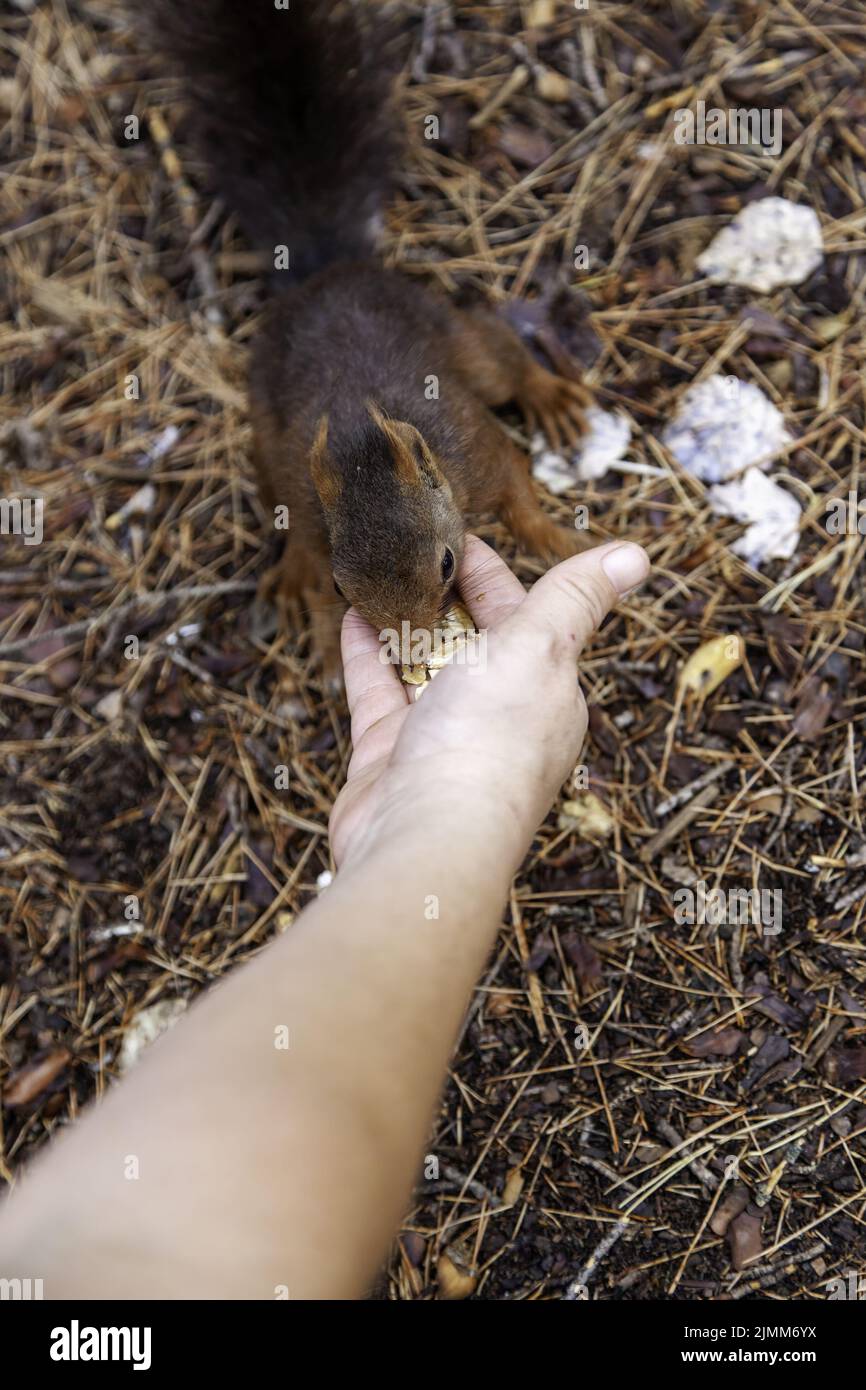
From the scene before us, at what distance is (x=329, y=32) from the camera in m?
2.83

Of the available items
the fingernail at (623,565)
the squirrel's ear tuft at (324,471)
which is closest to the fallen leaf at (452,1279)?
the fingernail at (623,565)

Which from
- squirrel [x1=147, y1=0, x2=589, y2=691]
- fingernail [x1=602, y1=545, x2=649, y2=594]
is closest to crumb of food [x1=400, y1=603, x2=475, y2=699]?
squirrel [x1=147, y1=0, x2=589, y2=691]

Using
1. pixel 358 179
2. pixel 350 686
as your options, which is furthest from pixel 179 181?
pixel 350 686

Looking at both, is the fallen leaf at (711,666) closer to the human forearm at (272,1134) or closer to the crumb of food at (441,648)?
the crumb of food at (441,648)

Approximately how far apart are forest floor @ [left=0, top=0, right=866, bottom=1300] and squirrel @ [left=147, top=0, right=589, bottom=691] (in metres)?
0.17

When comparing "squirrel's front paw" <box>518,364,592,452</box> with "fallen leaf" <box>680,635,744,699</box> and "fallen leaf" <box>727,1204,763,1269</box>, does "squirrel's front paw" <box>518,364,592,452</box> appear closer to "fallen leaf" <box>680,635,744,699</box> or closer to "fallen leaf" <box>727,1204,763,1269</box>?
"fallen leaf" <box>680,635,744,699</box>

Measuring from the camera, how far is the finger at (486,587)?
226 centimetres

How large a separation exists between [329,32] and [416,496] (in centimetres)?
157

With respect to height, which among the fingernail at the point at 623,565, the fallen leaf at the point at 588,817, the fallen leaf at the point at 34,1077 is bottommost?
the fallen leaf at the point at 34,1077

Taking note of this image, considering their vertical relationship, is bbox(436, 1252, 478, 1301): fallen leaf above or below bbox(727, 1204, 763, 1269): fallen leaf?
below

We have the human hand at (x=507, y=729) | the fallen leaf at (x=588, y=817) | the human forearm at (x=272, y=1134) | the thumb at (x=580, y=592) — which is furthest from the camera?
the fallen leaf at (x=588, y=817)

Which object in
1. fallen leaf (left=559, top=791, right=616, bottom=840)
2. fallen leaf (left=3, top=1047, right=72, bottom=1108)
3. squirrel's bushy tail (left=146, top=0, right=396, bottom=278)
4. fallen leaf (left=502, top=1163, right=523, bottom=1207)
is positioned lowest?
fallen leaf (left=3, top=1047, right=72, bottom=1108)

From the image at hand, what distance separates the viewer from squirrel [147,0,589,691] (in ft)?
8.48

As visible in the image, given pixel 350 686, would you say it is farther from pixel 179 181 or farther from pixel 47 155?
pixel 47 155
